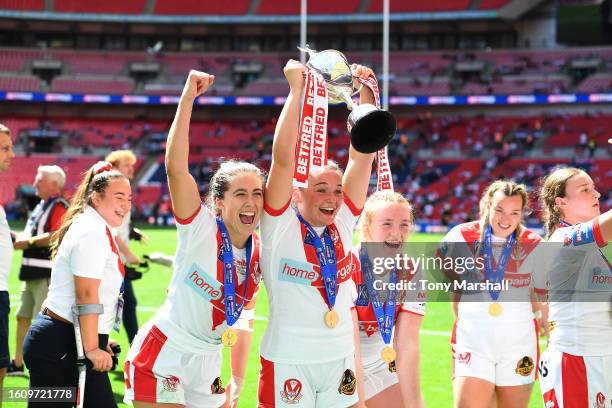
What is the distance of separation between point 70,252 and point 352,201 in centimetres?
152

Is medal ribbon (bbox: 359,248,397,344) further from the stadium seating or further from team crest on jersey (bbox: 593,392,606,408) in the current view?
the stadium seating

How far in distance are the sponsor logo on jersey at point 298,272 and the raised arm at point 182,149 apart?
540 mm

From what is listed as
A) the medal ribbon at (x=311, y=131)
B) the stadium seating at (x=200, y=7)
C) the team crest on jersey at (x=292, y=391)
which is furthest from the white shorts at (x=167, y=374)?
the stadium seating at (x=200, y=7)

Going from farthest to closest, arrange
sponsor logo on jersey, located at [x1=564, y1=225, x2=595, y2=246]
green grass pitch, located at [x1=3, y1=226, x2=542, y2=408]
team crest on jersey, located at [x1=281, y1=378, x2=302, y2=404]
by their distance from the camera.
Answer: green grass pitch, located at [x1=3, y1=226, x2=542, y2=408], sponsor logo on jersey, located at [x1=564, y1=225, x2=595, y2=246], team crest on jersey, located at [x1=281, y1=378, x2=302, y2=404]

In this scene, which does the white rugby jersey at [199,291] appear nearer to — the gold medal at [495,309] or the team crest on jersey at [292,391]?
the team crest on jersey at [292,391]

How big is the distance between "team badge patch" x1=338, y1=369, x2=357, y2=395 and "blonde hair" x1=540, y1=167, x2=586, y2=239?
1.67 m

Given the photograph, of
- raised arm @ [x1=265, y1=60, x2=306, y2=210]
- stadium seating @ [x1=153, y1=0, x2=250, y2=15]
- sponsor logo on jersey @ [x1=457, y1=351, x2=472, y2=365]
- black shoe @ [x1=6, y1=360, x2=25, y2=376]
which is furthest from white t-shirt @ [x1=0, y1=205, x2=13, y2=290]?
stadium seating @ [x1=153, y1=0, x2=250, y2=15]

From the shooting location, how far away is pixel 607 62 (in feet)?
144

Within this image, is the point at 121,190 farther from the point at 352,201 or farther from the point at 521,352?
the point at 521,352

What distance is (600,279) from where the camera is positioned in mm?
3980

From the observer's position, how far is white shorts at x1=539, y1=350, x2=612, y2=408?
3816mm

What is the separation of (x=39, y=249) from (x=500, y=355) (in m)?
4.56

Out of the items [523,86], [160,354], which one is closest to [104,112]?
[523,86]

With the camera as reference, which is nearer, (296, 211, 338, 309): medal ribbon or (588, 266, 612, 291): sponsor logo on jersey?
(296, 211, 338, 309): medal ribbon
